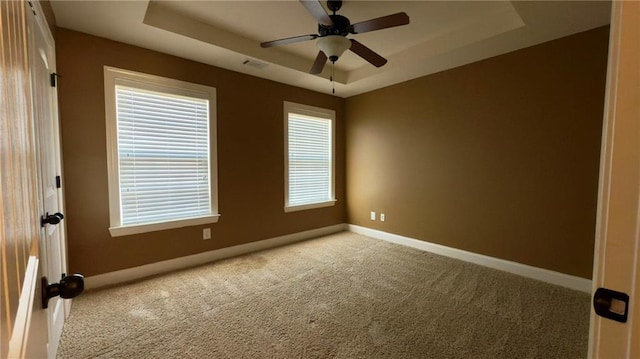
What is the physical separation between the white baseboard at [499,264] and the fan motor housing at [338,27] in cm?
303

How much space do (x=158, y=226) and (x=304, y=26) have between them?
2.73 meters

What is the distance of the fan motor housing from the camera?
7.01ft

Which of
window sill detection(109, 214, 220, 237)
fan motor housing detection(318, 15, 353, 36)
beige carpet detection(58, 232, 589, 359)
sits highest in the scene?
fan motor housing detection(318, 15, 353, 36)

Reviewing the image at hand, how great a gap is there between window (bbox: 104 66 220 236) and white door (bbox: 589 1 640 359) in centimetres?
351

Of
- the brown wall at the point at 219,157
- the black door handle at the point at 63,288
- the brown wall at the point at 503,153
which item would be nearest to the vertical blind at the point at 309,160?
the brown wall at the point at 219,157

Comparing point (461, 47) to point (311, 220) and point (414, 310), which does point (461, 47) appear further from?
point (311, 220)

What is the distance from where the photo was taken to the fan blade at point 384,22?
1976 mm

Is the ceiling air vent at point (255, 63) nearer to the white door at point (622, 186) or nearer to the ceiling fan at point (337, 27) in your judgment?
the ceiling fan at point (337, 27)

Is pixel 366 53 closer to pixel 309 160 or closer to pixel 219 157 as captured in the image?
pixel 219 157

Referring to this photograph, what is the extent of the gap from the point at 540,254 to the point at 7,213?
12.9ft

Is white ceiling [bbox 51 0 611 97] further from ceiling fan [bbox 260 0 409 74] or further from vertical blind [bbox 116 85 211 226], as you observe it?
vertical blind [bbox 116 85 211 226]

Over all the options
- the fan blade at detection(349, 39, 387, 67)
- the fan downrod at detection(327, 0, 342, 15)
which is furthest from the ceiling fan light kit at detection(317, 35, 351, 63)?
the fan downrod at detection(327, 0, 342, 15)

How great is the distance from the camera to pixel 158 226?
10.1ft

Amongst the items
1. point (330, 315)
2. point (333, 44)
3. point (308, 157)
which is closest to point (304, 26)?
point (333, 44)
